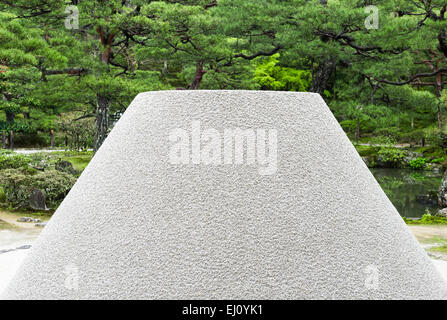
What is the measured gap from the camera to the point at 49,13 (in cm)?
1001

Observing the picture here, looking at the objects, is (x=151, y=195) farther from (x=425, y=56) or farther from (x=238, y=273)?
(x=425, y=56)

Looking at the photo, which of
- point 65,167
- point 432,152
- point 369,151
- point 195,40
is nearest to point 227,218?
point 195,40

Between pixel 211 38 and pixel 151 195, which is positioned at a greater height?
pixel 211 38

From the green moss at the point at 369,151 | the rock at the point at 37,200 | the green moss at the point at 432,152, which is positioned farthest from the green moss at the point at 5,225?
the green moss at the point at 432,152

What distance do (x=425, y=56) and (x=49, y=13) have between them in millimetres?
15643

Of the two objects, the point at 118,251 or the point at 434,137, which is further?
the point at 434,137

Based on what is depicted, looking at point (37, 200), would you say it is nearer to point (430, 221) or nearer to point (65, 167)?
point (65, 167)

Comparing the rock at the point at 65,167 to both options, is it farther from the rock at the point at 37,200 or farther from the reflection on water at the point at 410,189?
the reflection on water at the point at 410,189

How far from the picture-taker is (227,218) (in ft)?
8.50

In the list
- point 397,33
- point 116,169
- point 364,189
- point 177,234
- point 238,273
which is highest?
point 397,33

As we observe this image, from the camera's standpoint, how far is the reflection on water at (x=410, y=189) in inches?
472

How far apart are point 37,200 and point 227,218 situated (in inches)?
302

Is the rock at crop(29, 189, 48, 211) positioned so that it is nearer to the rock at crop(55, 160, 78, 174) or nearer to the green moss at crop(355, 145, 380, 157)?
the rock at crop(55, 160, 78, 174)
